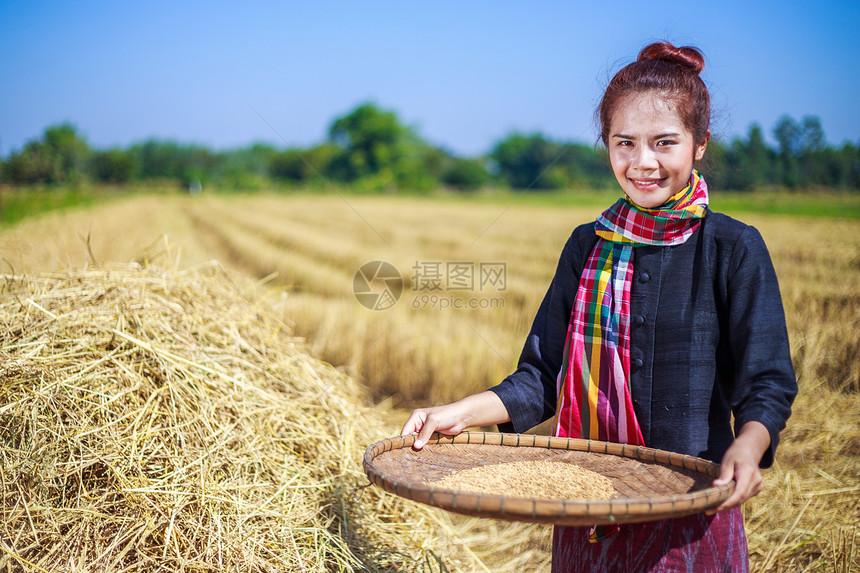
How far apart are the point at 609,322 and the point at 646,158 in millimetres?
400

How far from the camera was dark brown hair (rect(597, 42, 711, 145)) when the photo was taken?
4.59ft

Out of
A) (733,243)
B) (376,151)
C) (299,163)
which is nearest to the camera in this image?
(733,243)

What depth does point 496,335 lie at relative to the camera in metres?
5.29

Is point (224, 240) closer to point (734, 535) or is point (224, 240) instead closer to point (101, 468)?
point (101, 468)

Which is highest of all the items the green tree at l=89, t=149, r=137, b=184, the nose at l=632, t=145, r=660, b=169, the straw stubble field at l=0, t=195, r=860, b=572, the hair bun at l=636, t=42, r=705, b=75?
the green tree at l=89, t=149, r=137, b=184

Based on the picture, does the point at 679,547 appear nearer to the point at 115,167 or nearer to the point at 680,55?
the point at 680,55

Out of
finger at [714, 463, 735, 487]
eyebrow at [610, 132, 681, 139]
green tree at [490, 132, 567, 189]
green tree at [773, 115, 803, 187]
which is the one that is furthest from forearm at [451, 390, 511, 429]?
green tree at [490, 132, 567, 189]

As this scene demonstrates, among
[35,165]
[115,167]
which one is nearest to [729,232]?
[35,165]

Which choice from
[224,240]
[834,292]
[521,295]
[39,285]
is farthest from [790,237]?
[224,240]

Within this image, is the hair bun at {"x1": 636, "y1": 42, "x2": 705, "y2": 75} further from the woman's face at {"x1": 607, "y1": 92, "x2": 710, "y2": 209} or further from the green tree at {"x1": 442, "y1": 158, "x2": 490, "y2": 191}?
the green tree at {"x1": 442, "y1": 158, "x2": 490, "y2": 191}

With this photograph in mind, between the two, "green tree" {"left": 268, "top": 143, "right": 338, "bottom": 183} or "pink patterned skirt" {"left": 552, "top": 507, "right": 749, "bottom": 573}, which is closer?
"pink patterned skirt" {"left": 552, "top": 507, "right": 749, "bottom": 573}

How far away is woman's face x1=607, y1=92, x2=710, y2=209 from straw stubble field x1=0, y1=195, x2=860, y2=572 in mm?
1719

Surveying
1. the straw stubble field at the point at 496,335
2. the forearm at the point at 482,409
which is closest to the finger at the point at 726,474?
the forearm at the point at 482,409

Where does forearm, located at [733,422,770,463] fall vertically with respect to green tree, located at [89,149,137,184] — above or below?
below
